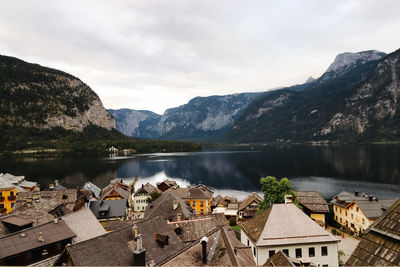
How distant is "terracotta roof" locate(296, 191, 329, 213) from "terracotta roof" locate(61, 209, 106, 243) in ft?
151

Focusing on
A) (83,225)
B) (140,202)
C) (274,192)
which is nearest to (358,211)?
(274,192)

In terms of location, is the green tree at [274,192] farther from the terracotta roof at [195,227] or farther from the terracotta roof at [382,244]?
the terracotta roof at [382,244]

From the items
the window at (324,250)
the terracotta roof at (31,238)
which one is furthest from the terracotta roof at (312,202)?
the terracotta roof at (31,238)

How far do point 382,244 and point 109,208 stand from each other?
60759 mm

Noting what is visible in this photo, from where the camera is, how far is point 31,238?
2383 cm

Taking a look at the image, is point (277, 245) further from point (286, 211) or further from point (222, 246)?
point (222, 246)

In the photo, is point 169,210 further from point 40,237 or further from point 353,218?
point 353,218

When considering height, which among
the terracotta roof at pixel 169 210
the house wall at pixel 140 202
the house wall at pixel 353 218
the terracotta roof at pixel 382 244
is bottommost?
the house wall at pixel 140 202

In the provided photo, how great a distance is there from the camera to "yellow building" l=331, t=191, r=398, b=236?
164ft

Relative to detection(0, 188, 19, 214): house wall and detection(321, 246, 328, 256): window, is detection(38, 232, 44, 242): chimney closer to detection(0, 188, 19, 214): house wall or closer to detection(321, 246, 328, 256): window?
detection(321, 246, 328, 256): window

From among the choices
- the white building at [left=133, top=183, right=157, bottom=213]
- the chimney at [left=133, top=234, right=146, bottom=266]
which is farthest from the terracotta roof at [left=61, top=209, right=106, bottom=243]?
the white building at [left=133, top=183, right=157, bottom=213]

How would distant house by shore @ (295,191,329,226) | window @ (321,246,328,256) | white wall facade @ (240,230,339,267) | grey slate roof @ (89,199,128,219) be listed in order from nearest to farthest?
white wall facade @ (240,230,339,267) < window @ (321,246,328,256) < distant house by shore @ (295,191,329,226) < grey slate roof @ (89,199,128,219)

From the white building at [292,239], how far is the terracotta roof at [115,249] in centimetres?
878

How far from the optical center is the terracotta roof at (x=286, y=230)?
2603cm
